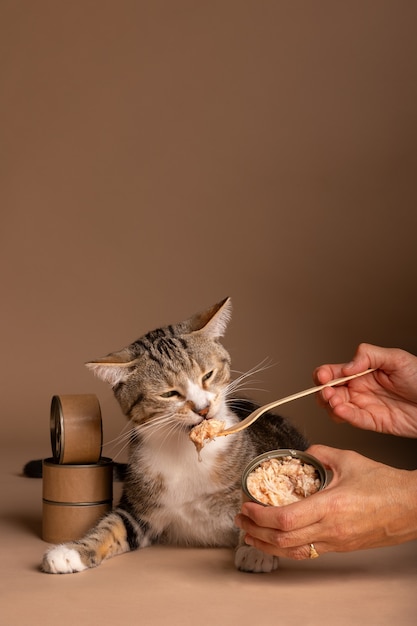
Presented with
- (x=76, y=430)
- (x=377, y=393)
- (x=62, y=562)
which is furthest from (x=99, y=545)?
(x=377, y=393)

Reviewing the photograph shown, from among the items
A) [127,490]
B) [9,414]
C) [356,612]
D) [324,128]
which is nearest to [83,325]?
[9,414]

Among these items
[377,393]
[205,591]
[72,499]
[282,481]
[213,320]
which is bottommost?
[205,591]

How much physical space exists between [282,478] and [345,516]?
0.64 ft

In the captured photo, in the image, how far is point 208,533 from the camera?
283 cm

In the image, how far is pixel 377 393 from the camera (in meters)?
2.88

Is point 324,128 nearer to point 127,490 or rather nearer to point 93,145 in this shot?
point 93,145

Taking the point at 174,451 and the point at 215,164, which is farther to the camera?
the point at 215,164

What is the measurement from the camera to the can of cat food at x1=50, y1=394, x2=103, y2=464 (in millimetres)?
2859

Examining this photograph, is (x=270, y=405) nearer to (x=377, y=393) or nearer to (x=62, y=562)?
(x=377, y=393)

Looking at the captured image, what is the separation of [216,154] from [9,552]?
2.49 metres

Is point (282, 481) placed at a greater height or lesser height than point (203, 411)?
lesser

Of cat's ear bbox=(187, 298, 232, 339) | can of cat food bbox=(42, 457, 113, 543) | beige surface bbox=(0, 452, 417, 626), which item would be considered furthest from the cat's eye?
beige surface bbox=(0, 452, 417, 626)

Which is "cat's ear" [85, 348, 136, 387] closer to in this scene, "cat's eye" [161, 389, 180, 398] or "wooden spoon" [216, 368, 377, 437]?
"cat's eye" [161, 389, 180, 398]

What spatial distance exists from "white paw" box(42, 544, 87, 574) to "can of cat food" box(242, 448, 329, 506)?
56cm
